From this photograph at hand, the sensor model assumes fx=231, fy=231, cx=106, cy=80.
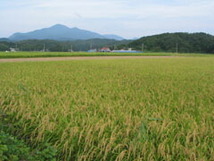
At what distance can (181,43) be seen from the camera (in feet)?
230

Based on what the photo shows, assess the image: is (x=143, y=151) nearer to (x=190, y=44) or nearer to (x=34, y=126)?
(x=34, y=126)

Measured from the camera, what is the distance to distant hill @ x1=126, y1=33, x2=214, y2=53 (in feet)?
218

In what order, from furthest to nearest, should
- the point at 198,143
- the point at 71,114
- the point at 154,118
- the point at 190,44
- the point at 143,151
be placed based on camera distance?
the point at 190,44, the point at 71,114, the point at 154,118, the point at 198,143, the point at 143,151

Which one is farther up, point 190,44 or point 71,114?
point 190,44

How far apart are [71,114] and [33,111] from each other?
75cm

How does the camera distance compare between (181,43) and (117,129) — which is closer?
(117,129)

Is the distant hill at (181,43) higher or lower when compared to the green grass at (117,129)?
higher

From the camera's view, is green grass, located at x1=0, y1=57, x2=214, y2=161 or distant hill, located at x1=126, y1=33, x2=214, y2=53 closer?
green grass, located at x1=0, y1=57, x2=214, y2=161

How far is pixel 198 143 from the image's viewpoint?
264 centimetres

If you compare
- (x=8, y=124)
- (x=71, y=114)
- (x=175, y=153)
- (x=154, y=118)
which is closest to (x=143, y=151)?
(x=175, y=153)

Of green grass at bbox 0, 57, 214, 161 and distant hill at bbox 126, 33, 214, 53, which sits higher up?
distant hill at bbox 126, 33, 214, 53

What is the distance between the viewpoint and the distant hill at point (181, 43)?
66.5 m

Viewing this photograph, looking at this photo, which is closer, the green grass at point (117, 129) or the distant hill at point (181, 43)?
the green grass at point (117, 129)

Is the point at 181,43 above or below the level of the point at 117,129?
above
